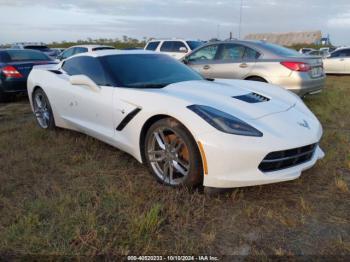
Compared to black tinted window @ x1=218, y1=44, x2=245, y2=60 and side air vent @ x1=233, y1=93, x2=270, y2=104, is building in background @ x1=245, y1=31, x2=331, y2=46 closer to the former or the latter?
black tinted window @ x1=218, y1=44, x2=245, y2=60

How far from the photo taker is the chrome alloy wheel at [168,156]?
3.09 m

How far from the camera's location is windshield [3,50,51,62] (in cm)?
816

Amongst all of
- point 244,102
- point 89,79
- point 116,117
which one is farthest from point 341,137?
point 89,79

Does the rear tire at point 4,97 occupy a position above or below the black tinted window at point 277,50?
below

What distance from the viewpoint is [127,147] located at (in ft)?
11.6

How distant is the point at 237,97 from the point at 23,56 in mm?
6830

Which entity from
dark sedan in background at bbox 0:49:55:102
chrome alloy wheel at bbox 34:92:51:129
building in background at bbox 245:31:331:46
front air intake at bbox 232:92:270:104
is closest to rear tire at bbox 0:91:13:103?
dark sedan in background at bbox 0:49:55:102

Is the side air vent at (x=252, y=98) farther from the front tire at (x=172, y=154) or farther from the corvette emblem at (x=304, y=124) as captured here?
the front tire at (x=172, y=154)

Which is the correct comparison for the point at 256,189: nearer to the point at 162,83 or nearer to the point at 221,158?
the point at 221,158

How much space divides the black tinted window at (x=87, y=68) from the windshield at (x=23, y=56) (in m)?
3.95

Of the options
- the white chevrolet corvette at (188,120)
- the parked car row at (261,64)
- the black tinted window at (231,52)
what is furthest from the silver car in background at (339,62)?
→ the white chevrolet corvette at (188,120)

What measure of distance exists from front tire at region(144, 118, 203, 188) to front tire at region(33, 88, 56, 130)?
230 centimetres

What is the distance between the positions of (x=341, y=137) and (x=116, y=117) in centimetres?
314

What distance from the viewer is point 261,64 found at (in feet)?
22.2
